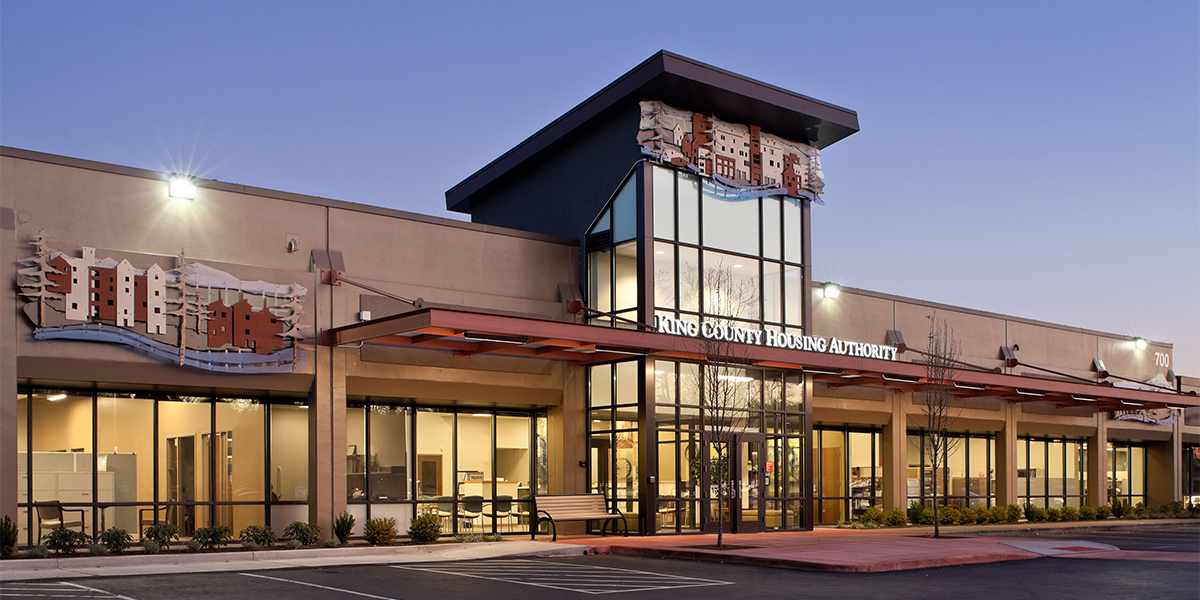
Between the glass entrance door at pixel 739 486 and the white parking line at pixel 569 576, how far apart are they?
7.81m

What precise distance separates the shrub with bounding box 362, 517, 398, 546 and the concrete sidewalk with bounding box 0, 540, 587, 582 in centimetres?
91

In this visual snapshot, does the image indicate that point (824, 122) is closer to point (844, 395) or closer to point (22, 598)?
point (844, 395)

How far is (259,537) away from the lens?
2070 cm

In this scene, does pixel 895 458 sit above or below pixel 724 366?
below

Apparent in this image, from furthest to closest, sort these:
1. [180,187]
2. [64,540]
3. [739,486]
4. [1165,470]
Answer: [1165,470] < [739,486] < [180,187] < [64,540]

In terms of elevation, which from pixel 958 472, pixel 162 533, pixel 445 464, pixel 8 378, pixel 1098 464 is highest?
pixel 8 378

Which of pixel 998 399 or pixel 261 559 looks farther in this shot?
pixel 998 399

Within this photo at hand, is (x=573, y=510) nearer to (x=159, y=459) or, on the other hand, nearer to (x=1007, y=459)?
(x=159, y=459)

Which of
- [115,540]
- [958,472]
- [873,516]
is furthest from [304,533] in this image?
[958,472]

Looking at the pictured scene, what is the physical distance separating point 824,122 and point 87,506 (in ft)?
61.6

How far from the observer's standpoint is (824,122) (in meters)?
28.1

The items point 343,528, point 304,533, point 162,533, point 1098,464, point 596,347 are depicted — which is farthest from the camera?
point 1098,464

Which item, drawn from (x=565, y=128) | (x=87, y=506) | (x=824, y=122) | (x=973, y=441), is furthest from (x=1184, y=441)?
(x=87, y=506)

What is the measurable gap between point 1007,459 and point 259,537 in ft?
82.9
